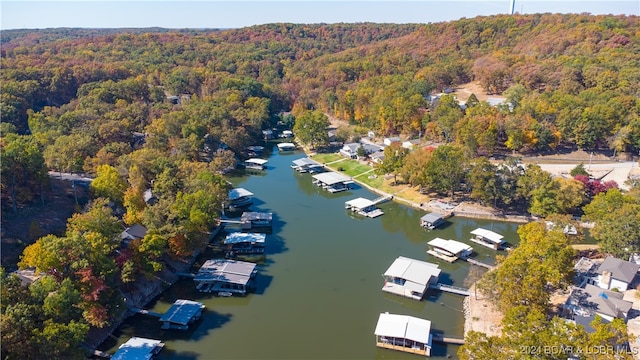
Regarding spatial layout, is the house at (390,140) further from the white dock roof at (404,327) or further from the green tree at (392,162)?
the white dock roof at (404,327)

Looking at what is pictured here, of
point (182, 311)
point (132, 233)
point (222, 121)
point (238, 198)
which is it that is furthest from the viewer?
point (222, 121)

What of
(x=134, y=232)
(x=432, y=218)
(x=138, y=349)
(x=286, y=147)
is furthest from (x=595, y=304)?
(x=286, y=147)

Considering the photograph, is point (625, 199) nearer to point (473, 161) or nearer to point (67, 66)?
point (473, 161)

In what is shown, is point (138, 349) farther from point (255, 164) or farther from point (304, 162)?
point (304, 162)

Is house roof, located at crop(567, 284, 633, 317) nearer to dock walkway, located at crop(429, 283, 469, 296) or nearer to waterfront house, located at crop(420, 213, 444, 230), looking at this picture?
dock walkway, located at crop(429, 283, 469, 296)

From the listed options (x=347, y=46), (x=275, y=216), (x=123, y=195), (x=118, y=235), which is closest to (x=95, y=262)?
(x=118, y=235)

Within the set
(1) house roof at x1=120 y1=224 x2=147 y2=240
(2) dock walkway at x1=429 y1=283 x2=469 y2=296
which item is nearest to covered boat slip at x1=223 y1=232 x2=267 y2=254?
(1) house roof at x1=120 y1=224 x2=147 y2=240

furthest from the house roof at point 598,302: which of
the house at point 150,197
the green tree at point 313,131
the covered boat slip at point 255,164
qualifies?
the green tree at point 313,131
